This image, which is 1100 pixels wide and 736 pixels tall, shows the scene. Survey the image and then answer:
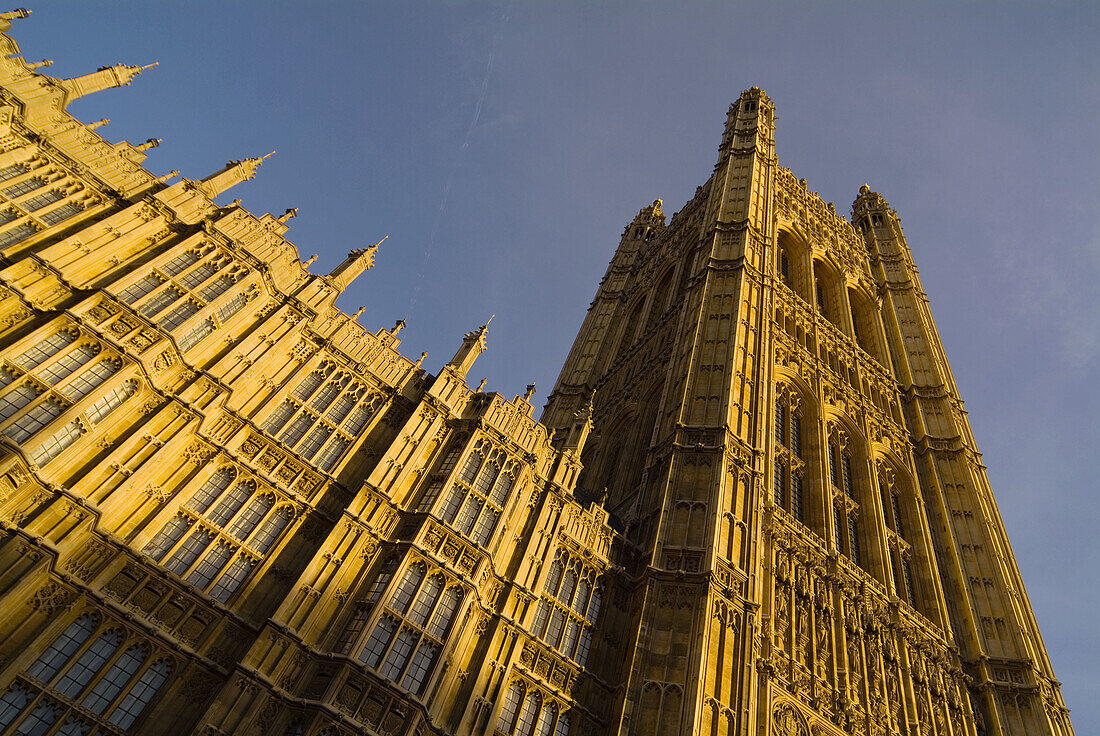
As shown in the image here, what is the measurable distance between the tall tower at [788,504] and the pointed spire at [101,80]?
20.8 meters

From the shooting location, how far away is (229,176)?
80.5 feet

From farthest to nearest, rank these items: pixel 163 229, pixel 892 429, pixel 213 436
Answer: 1. pixel 892 429
2. pixel 163 229
3. pixel 213 436

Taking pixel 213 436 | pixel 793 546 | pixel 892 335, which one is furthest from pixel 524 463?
pixel 892 335

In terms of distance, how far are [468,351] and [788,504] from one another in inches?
523

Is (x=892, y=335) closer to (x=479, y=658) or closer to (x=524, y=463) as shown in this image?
(x=524, y=463)

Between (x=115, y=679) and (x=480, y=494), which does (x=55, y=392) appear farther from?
(x=480, y=494)

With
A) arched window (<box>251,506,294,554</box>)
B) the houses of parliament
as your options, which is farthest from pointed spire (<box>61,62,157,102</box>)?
A: arched window (<box>251,506,294,554</box>)

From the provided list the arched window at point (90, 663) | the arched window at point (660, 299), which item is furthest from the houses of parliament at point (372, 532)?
the arched window at point (660, 299)

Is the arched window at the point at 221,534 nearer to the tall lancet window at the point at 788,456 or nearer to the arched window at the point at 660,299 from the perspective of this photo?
the tall lancet window at the point at 788,456

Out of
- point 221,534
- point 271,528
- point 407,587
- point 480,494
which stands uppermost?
point 480,494

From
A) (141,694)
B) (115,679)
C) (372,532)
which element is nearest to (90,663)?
(115,679)

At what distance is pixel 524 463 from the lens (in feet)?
68.7

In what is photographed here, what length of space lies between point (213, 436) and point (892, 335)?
40.6 metres

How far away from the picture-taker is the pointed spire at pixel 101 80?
2277 centimetres
